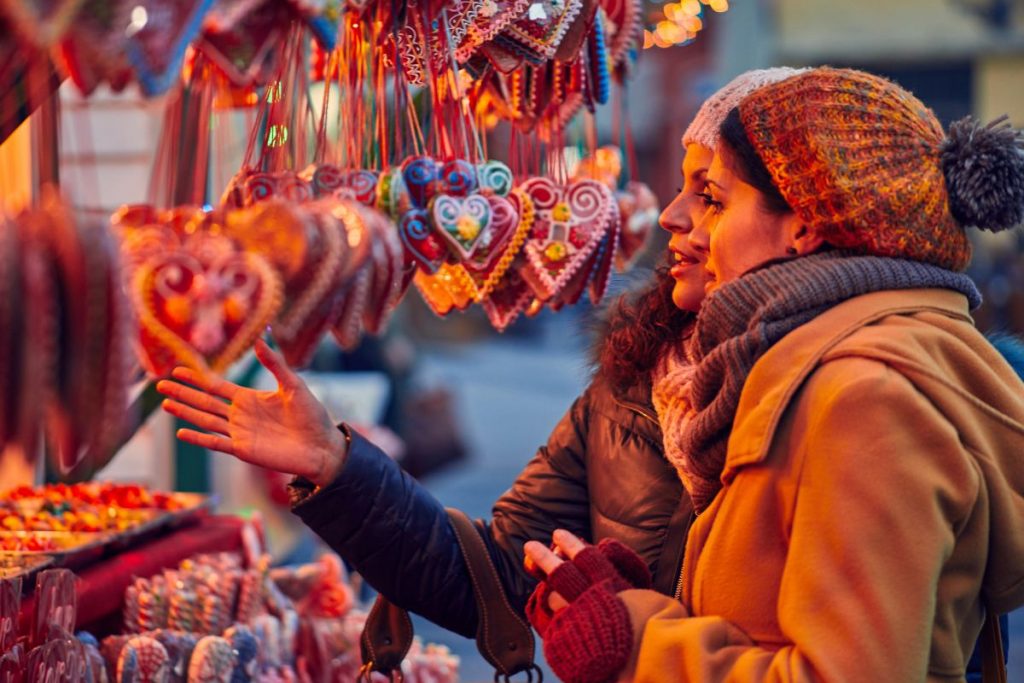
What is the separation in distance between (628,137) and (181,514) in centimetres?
117

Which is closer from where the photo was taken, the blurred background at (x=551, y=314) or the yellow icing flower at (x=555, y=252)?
the yellow icing flower at (x=555, y=252)

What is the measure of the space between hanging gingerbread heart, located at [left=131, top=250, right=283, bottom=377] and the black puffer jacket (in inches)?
16.6

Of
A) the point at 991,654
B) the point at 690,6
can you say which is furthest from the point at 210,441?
the point at 690,6

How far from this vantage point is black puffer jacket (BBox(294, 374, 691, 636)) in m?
1.67

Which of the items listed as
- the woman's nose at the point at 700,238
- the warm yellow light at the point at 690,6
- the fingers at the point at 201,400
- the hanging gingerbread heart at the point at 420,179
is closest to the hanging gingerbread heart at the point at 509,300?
the hanging gingerbread heart at the point at 420,179

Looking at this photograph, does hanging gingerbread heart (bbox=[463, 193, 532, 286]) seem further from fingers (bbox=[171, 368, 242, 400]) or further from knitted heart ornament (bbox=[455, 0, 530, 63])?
fingers (bbox=[171, 368, 242, 400])

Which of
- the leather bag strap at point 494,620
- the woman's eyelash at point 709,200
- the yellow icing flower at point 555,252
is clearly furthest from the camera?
the yellow icing flower at point 555,252

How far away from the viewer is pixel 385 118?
75.2 inches

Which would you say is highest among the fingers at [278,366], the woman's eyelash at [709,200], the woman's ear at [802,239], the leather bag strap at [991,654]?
the woman's eyelash at [709,200]

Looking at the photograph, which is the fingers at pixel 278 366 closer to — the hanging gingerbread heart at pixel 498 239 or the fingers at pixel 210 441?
the fingers at pixel 210 441

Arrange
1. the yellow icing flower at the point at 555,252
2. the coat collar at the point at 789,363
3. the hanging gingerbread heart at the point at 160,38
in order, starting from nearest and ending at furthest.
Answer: the hanging gingerbread heart at the point at 160,38, the coat collar at the point at 789,363, the yellow icing flower at the point at 555,252

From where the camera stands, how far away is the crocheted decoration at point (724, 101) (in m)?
1.63

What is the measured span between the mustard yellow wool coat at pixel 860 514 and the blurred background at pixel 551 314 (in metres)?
0.60

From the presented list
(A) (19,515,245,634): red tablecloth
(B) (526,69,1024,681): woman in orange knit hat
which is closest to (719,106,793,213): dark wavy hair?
(B) (526,69,1024,681): woman in orange knit hat
